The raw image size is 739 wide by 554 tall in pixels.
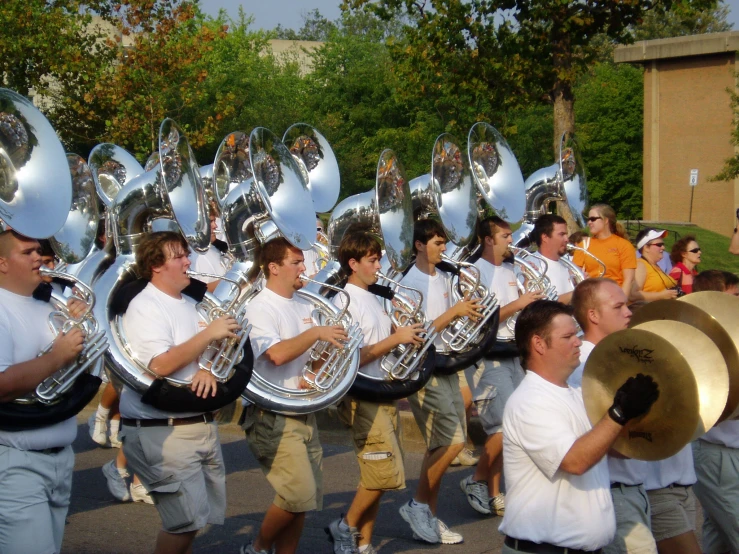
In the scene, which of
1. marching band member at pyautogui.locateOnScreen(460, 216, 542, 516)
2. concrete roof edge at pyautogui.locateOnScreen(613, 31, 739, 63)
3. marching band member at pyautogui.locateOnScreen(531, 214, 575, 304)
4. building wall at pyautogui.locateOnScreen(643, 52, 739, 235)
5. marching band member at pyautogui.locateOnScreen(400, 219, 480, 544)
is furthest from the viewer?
building wall at pyautogui.locateOnScreen(643, 52, 739, 235)

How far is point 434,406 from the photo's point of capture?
21.4 ft

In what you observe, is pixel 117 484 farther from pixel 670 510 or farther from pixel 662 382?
pixel 662 382

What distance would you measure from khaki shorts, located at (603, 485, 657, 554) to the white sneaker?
83.3 inches

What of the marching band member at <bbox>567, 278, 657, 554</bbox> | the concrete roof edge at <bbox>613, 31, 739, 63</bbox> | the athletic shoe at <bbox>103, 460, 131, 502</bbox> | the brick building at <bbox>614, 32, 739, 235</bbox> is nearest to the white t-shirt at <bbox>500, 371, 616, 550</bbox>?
the marching band member at <bbox>567, 278, 657, 554</bbox>

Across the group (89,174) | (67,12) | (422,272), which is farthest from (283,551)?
(67,12)

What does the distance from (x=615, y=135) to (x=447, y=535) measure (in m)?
32.8

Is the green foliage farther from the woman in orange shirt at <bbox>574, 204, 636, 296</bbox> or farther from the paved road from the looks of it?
the paved road

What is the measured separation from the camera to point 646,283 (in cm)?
937

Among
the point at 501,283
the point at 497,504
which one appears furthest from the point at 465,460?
the point at 501,283

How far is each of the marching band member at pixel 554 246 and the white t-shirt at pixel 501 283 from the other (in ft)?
1.58

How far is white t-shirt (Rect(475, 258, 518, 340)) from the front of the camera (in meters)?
7.39

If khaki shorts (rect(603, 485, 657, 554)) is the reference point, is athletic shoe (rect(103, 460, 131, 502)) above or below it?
below

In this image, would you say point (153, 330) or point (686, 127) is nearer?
point (153, 330)

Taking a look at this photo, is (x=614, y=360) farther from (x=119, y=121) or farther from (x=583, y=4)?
(x=119, y=121)
